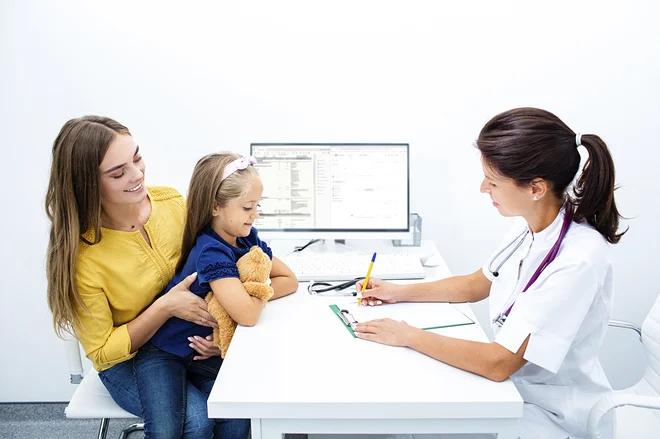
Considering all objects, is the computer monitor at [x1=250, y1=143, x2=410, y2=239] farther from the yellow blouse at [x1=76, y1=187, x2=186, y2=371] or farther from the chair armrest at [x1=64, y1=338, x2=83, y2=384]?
the chair armrest at [x1=64, y1=338, x2=83, y2=384]

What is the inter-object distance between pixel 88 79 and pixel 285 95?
31.2 inches

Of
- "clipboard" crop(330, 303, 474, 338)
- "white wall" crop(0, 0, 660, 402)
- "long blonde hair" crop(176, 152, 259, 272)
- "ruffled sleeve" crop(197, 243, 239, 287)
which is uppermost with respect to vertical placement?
"white wall" crop(0, 0, 660, 402)

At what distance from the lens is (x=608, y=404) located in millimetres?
1268

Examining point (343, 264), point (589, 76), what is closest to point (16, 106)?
point (343, 264)

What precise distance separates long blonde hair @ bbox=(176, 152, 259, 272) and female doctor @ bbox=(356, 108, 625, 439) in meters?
0.51

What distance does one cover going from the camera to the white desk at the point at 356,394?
1.15m

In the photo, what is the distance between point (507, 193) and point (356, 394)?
59 cm

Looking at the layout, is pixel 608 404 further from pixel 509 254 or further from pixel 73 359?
pixel 73 359

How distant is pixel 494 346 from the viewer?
1.24 metres

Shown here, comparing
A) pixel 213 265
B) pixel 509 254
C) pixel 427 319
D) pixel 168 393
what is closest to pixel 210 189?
pixel 213 265

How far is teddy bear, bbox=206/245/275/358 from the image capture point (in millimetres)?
1516

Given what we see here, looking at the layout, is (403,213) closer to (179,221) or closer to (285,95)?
(285,95)

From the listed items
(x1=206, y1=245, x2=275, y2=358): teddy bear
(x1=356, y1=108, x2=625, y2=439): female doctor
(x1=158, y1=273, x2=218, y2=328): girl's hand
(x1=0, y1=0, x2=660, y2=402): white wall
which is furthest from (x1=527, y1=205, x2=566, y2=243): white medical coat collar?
(x1=0, y1=0, x2=660, y2=402): white wall

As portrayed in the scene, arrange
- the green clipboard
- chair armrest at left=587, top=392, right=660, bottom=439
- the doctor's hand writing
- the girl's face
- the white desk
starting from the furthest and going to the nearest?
the girl's face, the green clipboard, the doctor's hand writing, chair armrest at left=587, top=392, right=660, bottom=439, the white desk
